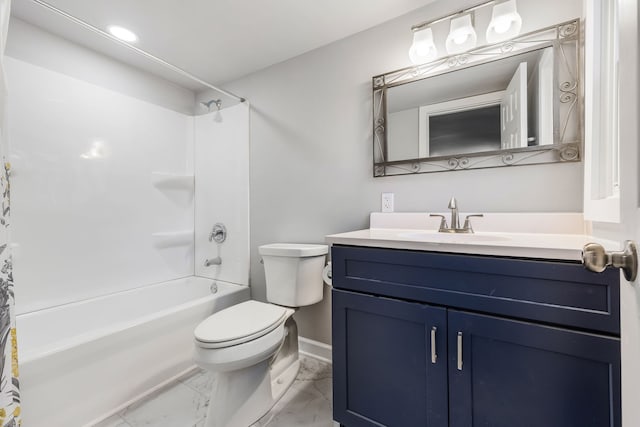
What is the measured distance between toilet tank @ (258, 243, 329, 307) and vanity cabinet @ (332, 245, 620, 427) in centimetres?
50

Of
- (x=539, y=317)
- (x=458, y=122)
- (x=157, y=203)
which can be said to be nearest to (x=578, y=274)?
(x=539, y=317)

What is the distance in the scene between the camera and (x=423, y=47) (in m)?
1.46

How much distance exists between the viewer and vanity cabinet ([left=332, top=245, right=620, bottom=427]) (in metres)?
0.77

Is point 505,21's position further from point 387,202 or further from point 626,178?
point 626,178

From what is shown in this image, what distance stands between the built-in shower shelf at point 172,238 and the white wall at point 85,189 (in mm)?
22

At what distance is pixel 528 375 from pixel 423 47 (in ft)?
4.95

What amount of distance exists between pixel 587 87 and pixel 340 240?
43.7 inches

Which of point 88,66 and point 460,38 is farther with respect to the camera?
point 88,66

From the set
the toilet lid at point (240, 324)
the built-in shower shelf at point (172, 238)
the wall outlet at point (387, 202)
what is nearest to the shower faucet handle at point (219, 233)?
the built-in shower shelf at point (172, 238)

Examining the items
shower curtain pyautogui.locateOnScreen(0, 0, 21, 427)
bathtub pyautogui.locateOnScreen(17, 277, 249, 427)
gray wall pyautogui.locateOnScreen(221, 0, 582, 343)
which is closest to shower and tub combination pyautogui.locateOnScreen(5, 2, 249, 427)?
bathtub pyautogui.locateOnScreen(17, 277, 249, 427)

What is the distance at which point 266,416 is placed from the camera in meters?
1.38

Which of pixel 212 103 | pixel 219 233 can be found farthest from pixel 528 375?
pixel 212 103

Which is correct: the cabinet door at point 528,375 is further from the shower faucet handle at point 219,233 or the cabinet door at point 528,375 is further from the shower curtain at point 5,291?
the shower faucet handle at point 219,233

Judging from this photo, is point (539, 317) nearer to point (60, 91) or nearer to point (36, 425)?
Answer: point (36, 425)
